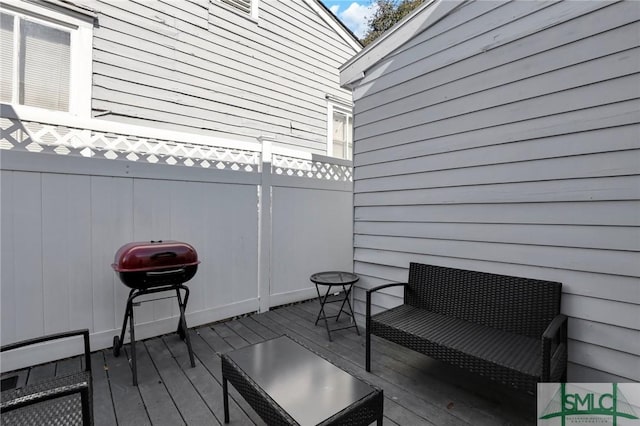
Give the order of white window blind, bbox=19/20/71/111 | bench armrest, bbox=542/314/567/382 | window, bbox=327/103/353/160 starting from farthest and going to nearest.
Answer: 1. window, bbox=327/103/353/160
2. white window blind, bbox=19/20/71/111
3. bench armrest, bbox=542/314/567/382

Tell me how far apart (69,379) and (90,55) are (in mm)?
3730

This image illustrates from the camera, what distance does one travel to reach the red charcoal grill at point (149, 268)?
237 centimetres

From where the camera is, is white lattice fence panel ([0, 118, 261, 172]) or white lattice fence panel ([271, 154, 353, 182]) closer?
white lattice fence panel ([0, 118, 261, 172])

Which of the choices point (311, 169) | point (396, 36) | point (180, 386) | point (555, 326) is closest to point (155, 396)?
point (180, 386)

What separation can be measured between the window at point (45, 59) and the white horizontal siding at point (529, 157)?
3.54m

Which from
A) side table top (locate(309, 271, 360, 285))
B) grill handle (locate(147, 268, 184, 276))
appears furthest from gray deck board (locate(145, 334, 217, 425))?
side table top (locate(309, 271, 360, 285))

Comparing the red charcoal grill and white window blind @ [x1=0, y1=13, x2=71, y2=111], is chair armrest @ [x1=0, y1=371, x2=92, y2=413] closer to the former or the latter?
the red charcoal grill

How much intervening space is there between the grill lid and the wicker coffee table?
41.1 inches

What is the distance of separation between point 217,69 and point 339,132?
2.73 meters

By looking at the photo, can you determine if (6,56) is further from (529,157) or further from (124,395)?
(529,157)

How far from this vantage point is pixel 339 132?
21.2 feet

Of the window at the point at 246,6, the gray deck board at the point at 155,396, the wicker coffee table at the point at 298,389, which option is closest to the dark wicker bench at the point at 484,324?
the wicker coffee table at the point at 298,389

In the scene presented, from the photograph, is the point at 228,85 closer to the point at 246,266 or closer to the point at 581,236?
the point at 246,266

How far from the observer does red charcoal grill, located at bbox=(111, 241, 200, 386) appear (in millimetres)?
2375
